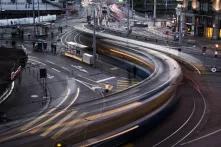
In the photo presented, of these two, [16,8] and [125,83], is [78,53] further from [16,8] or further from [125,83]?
[16,8]

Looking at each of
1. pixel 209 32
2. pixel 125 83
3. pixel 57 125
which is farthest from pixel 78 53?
pixel 57 125

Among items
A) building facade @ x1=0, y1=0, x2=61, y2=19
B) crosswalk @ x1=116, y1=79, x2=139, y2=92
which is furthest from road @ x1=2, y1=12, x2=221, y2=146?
building facade @ x1=0, y1=0, x2=61, y2=19

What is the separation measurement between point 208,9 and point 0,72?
85.9 m

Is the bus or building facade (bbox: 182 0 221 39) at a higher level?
building facade (bbox: 182 0 221 39)

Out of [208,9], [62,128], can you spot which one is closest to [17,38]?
[208,9]

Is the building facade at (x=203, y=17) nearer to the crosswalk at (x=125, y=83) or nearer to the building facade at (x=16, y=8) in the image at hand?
the crosswalk at (x=125, y=83)

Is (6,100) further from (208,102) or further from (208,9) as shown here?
(208,9)

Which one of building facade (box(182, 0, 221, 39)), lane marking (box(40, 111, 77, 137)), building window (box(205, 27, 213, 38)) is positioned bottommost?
lane marking (box(40, 111, 77, 137))

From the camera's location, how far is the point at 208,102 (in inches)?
2306

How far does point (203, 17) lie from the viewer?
130 m

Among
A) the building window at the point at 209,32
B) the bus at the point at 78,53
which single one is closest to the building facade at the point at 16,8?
the building window at the point at 209,32

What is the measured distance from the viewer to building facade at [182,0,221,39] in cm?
12331

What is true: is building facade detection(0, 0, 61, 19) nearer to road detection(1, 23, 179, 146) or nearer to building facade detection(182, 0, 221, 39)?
building facade detection(182, 0, 221, 39)

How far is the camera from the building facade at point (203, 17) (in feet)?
405
